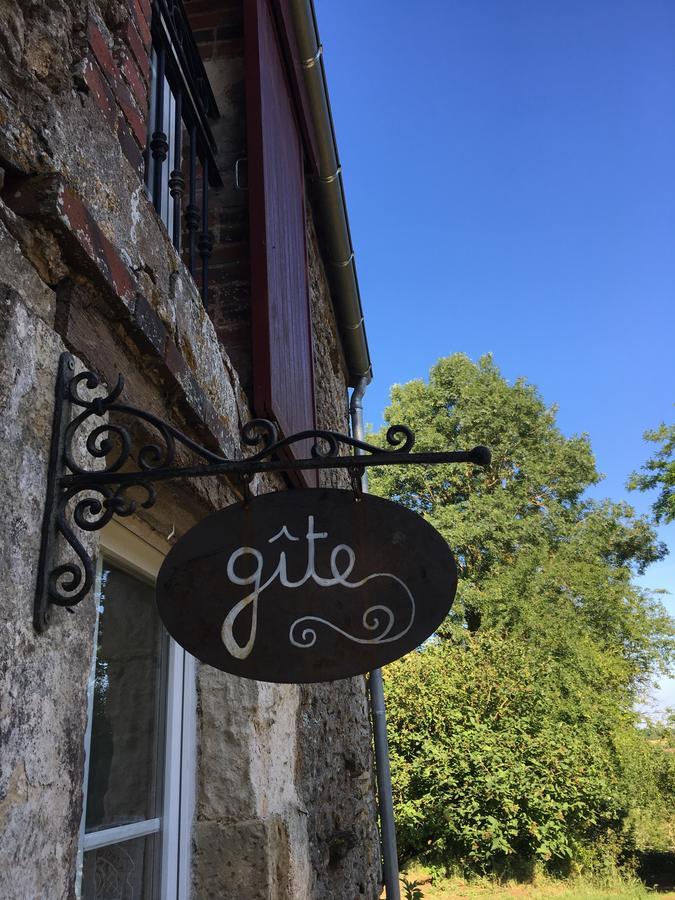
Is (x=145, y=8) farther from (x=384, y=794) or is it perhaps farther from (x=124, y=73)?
(x=384, y=794)

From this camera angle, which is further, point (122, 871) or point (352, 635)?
point (122, 871)

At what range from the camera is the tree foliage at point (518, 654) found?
9.32 m

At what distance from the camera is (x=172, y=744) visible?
1.96 m

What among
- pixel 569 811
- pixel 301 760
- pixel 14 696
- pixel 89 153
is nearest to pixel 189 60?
pixel 89 153

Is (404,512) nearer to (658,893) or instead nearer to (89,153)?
(89,153)

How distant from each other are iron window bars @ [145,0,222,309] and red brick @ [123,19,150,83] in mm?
374

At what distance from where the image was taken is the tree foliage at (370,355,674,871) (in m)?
9.32

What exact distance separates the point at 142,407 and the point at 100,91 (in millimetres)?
650

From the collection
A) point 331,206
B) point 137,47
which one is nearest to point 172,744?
point 137,47

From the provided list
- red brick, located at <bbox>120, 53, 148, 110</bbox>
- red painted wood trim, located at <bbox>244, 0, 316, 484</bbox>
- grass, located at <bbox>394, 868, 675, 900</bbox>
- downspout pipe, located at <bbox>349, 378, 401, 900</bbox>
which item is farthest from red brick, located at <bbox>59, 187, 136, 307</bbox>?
grass, located at <bbox>394, 868, 675, 900</bbox>

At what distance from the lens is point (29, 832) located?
3.22 feet

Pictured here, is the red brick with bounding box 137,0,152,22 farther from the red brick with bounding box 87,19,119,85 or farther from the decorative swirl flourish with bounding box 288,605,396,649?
the decorative swirl flourish with bounding box 288,605,396,649

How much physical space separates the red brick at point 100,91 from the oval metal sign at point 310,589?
894 mm

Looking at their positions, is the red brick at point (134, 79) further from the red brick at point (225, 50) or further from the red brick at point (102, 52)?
the red brick at point (225, 50)
